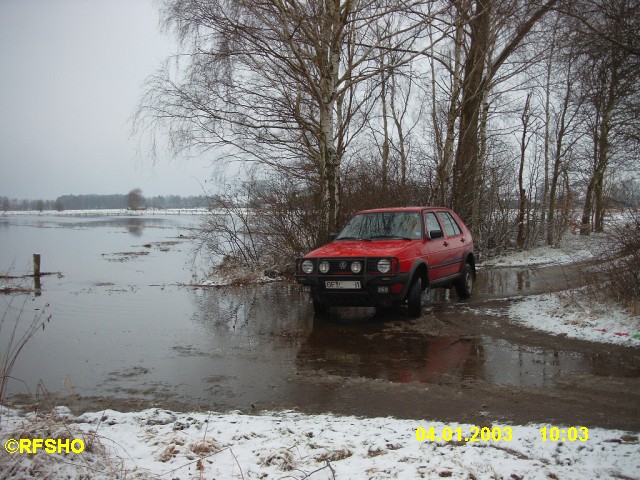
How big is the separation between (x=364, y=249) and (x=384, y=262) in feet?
1.82

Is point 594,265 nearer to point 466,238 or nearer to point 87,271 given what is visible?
point 466,238

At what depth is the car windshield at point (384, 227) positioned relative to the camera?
27.4 ft

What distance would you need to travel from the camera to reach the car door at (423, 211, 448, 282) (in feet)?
26.9

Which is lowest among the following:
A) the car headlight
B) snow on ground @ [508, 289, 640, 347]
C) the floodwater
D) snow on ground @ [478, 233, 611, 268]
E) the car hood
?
the floodwater

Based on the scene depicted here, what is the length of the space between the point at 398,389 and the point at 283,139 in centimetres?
999

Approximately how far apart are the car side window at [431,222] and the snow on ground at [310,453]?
519 cm

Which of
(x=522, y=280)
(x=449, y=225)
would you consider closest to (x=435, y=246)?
(x=449, y=225)

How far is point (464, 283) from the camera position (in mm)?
9648

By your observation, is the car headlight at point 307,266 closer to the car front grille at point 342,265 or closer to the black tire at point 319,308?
the car front grille at point 342,265

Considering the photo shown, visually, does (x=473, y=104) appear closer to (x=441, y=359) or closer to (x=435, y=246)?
(x=435, y=246)

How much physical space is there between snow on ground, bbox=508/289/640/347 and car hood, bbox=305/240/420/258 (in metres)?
2.21

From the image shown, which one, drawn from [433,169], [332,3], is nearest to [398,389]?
[332,3]

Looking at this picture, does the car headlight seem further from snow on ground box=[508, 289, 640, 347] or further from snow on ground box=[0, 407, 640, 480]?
snow on ground box=[0, 407, 640, 480]
